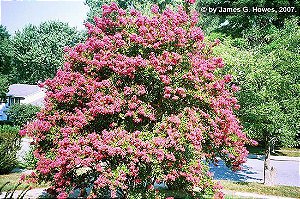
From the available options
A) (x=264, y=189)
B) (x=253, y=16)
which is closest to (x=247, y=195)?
(x=264, y=189)

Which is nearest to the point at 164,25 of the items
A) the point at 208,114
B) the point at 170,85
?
the point at 170,85

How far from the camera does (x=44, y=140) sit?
956 cm

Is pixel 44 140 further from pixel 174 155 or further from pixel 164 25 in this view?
pixel 164 25

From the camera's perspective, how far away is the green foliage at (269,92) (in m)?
14.9

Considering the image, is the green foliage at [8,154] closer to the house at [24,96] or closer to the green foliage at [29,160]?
the green foliage at [29,160]

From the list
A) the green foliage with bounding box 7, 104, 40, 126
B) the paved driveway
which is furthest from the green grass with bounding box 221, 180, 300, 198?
the green foliage with bounding box 7, 104, 40, 126

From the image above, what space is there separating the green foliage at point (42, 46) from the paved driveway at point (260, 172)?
34.3 metres

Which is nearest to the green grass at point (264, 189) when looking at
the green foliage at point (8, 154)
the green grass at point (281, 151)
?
the green foliage at point (8, 154)

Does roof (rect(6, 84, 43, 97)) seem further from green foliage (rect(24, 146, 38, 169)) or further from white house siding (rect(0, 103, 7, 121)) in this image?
green foliage (rect(24, 146, 38, 169))

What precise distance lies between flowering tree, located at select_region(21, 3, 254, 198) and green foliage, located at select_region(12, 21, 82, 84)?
1660 inches

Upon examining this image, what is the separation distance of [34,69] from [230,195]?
46816 mm

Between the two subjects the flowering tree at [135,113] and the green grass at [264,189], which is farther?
the green grass at [264,189]

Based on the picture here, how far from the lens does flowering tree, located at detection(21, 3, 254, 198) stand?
8.15 metres

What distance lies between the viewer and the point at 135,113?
8.65 metres
